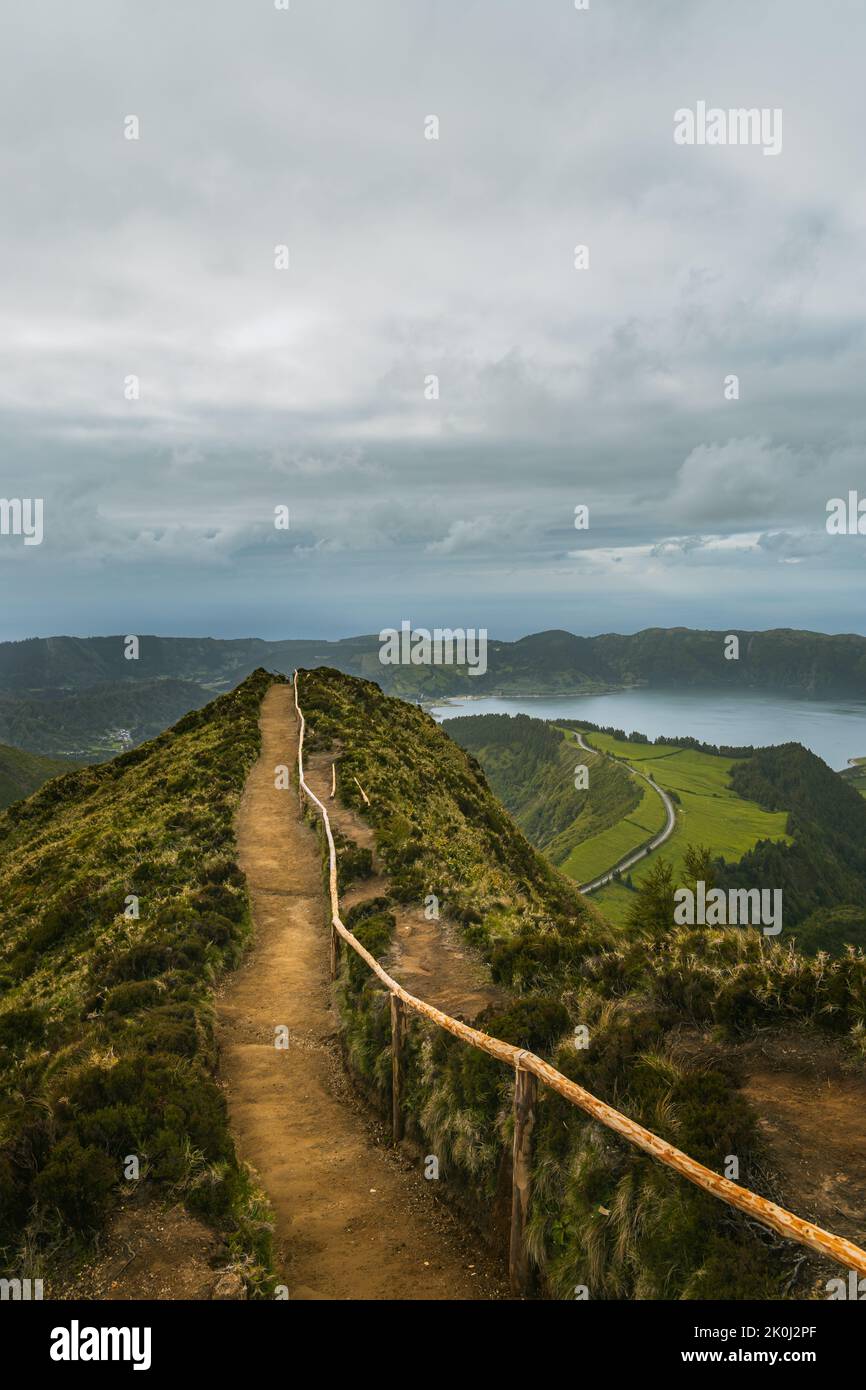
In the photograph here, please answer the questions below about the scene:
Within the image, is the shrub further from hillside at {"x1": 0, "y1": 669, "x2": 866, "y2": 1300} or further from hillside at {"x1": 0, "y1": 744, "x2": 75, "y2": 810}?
hillside at {"x1": 0, "y1": 744, "x2": 75, "y2": 810}

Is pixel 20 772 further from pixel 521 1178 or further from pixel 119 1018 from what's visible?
pixel 521 1178

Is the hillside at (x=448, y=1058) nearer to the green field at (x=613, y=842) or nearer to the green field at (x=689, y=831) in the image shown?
the green field at (x=689, y=831)

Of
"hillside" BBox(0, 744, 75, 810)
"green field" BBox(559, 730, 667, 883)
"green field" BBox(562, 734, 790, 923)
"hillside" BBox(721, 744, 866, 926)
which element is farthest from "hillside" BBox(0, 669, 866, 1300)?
"hillside" BBox(0, 744, 75, 810)

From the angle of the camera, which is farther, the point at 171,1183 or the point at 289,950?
the point at 289,950

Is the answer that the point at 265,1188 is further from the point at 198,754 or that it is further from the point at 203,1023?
the point at 198,754

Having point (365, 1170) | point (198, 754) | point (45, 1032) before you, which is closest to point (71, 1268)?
point (365, 1170)

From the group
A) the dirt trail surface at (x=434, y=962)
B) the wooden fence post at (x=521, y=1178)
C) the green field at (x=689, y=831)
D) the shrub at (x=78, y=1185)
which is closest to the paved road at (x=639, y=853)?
the green field at (x=689, y=831)
